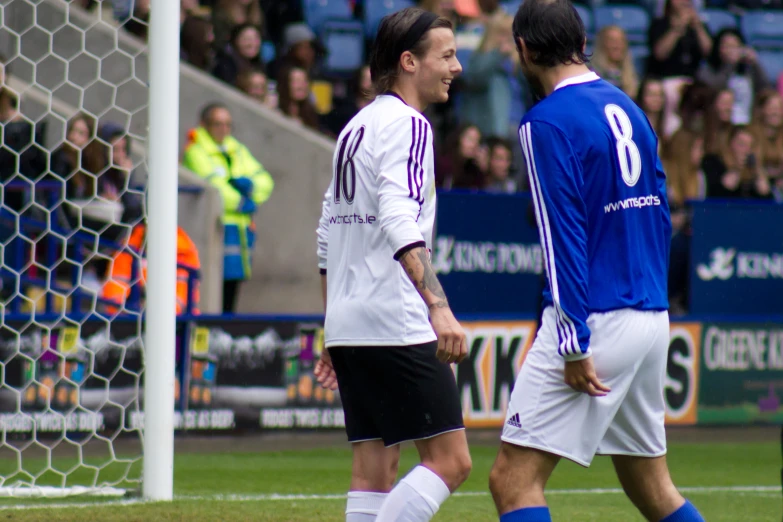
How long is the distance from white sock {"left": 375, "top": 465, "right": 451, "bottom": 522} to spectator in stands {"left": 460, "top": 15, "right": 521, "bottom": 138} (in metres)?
8.76

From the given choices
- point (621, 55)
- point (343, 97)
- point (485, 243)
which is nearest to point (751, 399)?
point (485, 243)

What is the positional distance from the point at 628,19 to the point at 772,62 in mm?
2139

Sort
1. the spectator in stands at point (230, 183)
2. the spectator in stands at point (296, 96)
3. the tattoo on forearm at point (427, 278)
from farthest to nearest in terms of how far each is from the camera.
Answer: the spectator in stands at point (296, 96) < the spectator in stands at point (230, 183) < the tattoo on forearm at point (427, 278)

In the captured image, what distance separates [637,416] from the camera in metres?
3.98

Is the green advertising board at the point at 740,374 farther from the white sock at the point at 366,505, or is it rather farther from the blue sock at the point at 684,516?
the white sock at the point at 366,505

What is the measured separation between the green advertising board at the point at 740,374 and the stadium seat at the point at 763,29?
6908mm

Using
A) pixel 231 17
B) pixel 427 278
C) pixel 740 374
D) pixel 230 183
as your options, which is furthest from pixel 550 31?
pixel 231 17

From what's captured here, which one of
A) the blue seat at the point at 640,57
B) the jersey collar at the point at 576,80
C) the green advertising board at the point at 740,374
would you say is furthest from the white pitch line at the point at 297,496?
the blue seat at the point at 640,57

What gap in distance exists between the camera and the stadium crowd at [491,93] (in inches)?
447

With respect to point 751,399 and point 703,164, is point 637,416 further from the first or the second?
point 703,164

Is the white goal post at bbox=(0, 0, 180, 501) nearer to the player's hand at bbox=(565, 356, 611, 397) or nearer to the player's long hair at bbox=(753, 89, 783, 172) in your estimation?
the player's hand at bbox=(565, 356, 611, 397)

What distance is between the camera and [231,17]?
1254 cm

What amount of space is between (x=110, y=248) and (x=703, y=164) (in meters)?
5.87

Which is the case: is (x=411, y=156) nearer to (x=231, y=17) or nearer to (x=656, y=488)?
(x=656, y=488)
